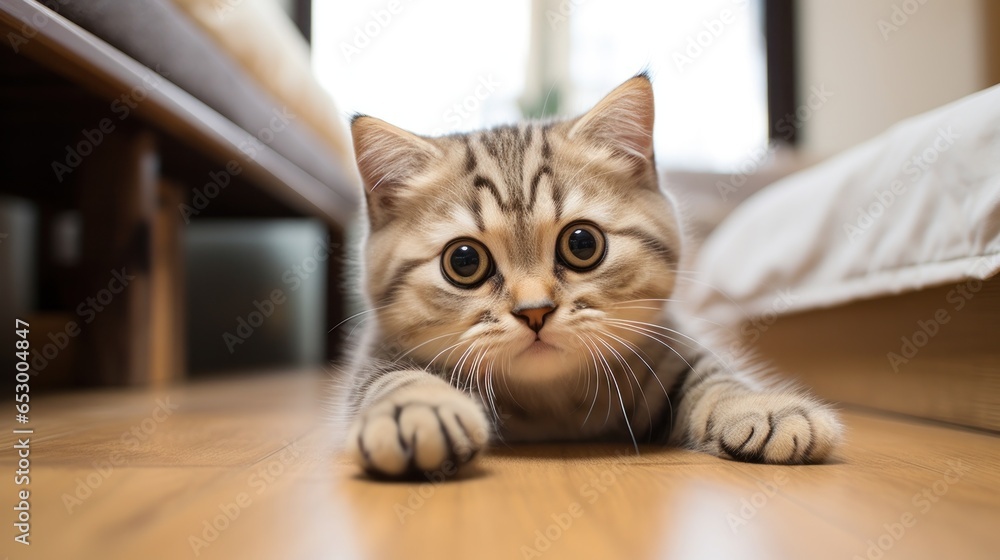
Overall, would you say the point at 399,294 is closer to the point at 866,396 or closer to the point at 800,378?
the point at 866,396

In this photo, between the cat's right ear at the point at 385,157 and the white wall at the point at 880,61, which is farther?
the white wall at the point at 880,61

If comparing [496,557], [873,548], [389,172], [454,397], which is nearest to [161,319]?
[389,172]

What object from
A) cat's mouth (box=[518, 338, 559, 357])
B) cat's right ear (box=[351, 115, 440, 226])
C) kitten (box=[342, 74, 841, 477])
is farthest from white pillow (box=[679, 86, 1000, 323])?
cat's right ear (box=[351, 115, 440, 226])

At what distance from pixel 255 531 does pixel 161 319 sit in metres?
1.65

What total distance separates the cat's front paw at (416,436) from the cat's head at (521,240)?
154mm

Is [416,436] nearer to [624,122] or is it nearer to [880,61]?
[624,122]

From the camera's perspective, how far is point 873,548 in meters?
0.52

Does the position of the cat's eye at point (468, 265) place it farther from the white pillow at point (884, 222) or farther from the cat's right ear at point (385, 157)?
the white pillow at point (884, 222)

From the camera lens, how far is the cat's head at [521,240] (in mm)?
875

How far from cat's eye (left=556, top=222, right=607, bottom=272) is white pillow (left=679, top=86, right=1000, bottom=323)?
323 mm

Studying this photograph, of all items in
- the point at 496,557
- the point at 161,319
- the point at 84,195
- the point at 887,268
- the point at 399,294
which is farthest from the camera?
the point at 161,319

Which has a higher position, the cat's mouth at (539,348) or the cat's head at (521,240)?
the cat's head at (521,240)

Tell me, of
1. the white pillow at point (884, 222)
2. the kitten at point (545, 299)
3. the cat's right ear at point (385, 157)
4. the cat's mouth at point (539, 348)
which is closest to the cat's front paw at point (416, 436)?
the kitten at point (545, 299)

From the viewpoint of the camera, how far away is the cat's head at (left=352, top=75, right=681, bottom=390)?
875 millimetres
